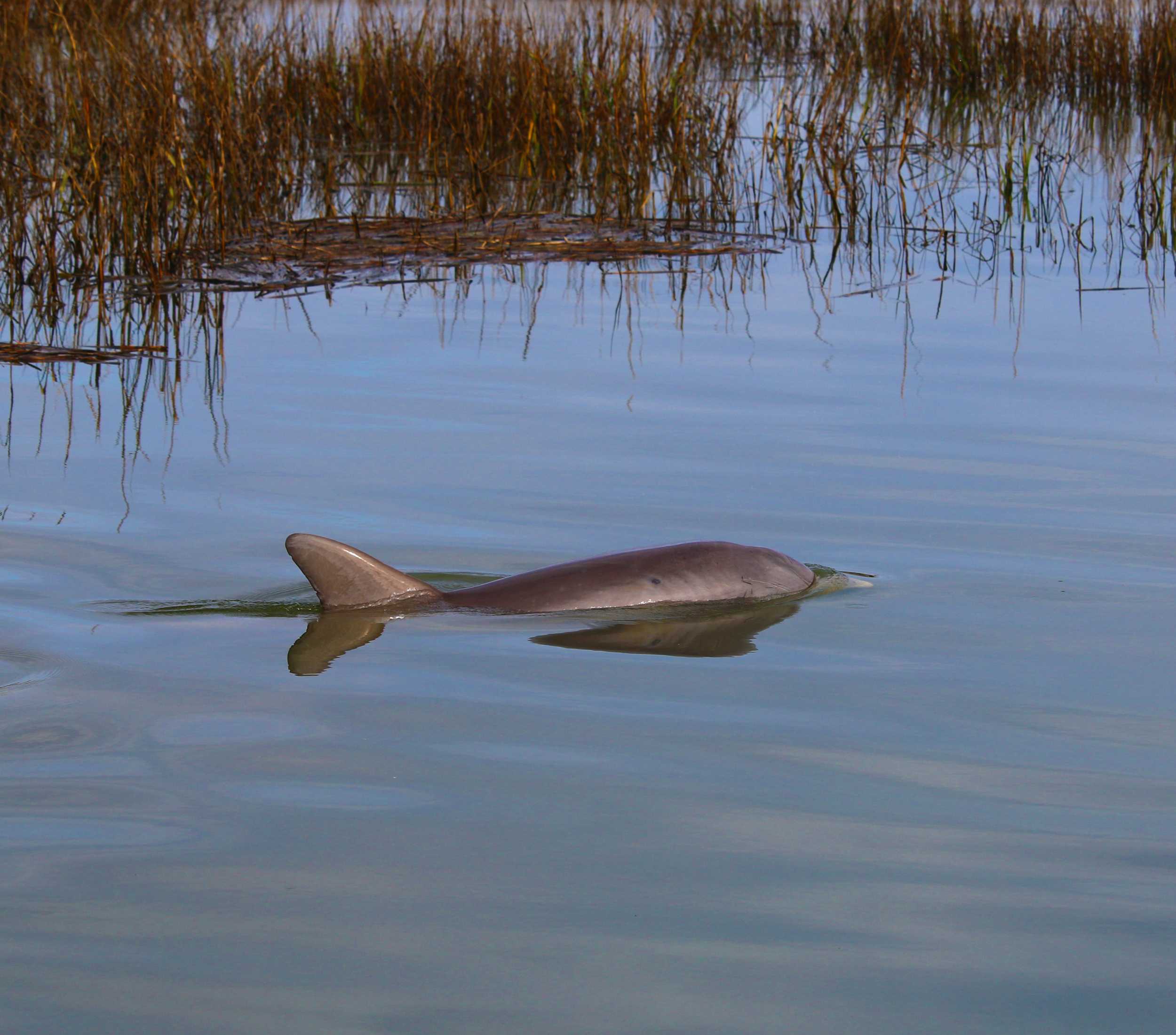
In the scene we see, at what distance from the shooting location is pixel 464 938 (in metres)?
2.96

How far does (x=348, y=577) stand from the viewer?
4.86 m

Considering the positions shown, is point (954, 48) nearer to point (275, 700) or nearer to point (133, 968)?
point (275, 700)

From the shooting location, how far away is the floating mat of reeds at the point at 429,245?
10.4m

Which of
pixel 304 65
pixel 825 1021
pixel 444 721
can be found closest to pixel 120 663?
pixel 444 721

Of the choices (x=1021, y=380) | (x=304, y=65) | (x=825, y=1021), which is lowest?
(x=825, y=1021)

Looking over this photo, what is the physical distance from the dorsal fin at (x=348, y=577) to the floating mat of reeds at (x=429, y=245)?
17.6 ft

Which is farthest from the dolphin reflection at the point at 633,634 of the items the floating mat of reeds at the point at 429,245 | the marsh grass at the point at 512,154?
the floating mat of reeds at the point at 429,245

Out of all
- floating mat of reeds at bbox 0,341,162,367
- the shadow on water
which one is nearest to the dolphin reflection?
the shadow on water

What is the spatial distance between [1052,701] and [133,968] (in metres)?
2.37

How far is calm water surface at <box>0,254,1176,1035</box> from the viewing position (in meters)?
2.86

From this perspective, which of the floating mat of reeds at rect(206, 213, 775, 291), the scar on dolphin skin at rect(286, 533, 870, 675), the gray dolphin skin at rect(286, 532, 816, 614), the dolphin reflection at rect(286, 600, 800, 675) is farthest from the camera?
the floating mat of reeds at rect(206, 213, 775, 291)

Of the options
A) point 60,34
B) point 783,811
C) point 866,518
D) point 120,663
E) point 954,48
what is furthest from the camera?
point 60,34

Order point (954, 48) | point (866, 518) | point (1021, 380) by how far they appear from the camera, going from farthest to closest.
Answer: point (954, 48)
point (1021, 380)
point (866, 518)

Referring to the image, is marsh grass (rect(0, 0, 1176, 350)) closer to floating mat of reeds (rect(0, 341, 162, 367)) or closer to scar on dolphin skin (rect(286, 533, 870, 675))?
floating mat of reeds (rect(0, 341, 162, 367))
